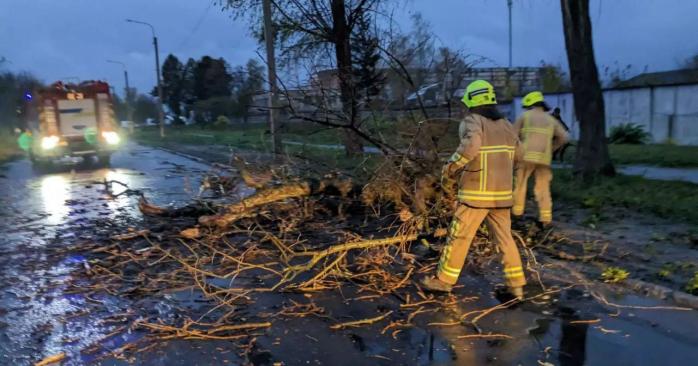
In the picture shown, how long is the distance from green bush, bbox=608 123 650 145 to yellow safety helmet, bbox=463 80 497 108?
17.0 m

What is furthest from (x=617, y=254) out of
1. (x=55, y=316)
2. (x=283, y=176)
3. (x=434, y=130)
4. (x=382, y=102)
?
(x=55, y=316)

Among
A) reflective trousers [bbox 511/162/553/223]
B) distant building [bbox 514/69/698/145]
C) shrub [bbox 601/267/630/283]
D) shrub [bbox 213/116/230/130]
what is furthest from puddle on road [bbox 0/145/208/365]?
shrub [bbox 213/116/230/130]

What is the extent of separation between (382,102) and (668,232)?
163 inches

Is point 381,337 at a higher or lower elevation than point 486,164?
lower

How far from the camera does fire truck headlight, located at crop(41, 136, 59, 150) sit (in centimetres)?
2048

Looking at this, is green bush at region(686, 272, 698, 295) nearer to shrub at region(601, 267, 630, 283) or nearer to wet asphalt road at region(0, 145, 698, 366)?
wet asphalt road at region(0, 145, 698, 366)

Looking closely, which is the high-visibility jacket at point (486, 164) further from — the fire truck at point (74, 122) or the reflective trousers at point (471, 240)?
the fire truck at point (74, 122)

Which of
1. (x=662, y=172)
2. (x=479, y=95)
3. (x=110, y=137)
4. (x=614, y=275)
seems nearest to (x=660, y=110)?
(x=662, y=172)

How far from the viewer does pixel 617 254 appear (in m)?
6.27

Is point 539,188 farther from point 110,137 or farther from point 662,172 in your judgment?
point 110,137

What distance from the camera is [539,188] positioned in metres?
7.53

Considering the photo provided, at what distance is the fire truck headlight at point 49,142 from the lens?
2048cm

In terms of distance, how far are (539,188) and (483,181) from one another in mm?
2879

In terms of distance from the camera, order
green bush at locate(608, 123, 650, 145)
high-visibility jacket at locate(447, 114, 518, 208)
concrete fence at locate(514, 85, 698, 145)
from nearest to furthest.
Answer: high-visibility jacket at locate(447, 114, 518, 208)
concrete fence at locate(514, 85, 698, 145)
green bush at locate(608, 123, 650, 145)
